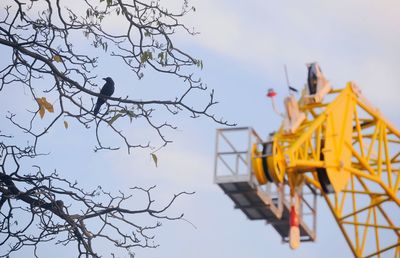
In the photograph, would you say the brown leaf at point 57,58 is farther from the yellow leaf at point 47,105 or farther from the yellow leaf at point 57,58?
the yellow leaf at point 47,105

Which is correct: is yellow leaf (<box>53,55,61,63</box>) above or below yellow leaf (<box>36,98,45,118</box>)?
above

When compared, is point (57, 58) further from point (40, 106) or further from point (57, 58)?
point (40, 106)

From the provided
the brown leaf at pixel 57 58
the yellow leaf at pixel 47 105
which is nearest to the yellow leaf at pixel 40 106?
the yellow leaf at pixel 47 105

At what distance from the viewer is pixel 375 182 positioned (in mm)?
14789

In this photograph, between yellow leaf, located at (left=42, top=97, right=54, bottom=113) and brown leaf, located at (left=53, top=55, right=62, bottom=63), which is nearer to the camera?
yellow leaf, located at (left=42, top=97, right=54, bottom=113)

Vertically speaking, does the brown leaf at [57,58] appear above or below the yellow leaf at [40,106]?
above

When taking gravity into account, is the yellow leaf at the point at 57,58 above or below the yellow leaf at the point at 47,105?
above

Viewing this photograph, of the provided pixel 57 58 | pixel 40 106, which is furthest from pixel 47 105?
pixel 57 58

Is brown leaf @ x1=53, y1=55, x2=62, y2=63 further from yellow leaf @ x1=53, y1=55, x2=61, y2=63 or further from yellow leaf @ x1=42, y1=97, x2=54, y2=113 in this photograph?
yellow leaf @ x1=42, y1=97, x2=54, y2=113

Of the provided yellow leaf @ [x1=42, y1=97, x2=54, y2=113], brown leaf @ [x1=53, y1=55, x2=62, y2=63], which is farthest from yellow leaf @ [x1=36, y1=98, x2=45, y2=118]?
brown leaf @ [x1=53, y1=55, x2=62, y2=63]

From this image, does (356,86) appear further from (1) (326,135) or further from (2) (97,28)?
(2) (97,28)

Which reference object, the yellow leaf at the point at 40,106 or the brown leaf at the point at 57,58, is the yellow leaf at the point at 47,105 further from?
the brown leaf at the point at 57,58

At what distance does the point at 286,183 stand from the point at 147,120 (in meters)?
2.87

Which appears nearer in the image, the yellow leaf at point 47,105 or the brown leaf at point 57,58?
the yellow leaf at point 47,105
